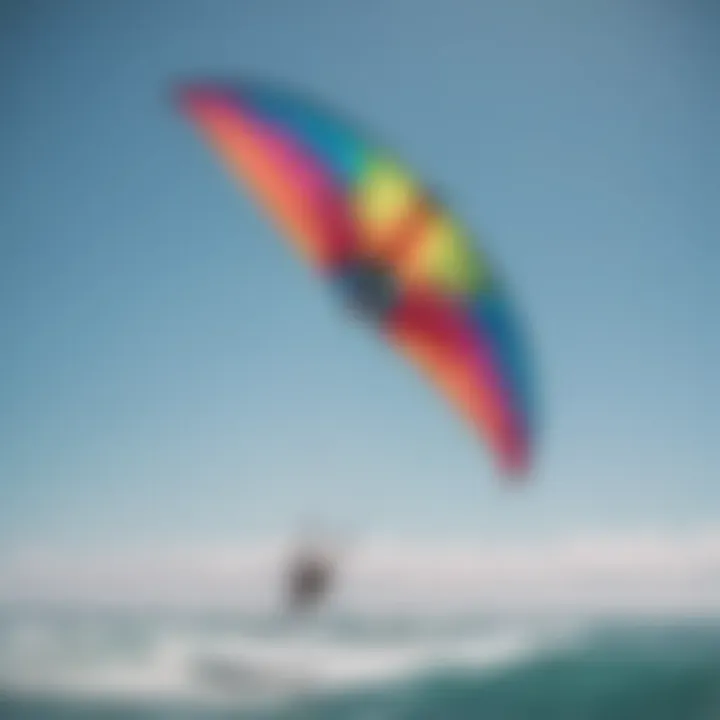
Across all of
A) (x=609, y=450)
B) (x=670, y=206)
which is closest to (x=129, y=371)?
(x=609, y=450)

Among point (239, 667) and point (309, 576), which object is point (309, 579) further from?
point (239, 667)

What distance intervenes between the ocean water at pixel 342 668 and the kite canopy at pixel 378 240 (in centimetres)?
31

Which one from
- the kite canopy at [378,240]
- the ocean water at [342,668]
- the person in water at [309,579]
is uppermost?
the kite canopy at [378,240]

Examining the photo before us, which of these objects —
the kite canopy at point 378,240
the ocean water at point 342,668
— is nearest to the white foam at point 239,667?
the ocean water at point 342,668

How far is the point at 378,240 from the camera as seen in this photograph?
1.64 meters

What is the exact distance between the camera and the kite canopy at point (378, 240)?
5.37 feet

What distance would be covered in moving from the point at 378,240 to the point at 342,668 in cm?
69

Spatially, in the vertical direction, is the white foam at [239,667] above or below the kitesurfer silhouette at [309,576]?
below

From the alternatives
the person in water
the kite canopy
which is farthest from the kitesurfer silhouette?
the kite canopy

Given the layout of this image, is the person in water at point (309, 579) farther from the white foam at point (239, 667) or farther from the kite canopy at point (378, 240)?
the kite canopy at point (378, 240)

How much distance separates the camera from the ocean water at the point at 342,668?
1.58m

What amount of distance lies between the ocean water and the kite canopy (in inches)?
12.1

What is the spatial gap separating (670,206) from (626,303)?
19cm

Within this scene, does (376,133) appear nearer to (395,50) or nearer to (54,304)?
(395,50)
